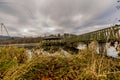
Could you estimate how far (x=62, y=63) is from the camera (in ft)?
9.53

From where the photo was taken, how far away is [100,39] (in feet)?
55.7

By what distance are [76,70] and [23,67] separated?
0.63 m

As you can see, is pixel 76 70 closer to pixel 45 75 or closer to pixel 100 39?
pixel 45 75

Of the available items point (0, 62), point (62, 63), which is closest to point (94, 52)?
point (62, 63)

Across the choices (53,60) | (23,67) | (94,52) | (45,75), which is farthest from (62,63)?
(94,52)

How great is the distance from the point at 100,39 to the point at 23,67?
47.9 feet

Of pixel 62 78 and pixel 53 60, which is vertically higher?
pixel 53 60

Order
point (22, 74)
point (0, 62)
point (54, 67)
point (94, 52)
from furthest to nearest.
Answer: point (0, 62)
point (94, 52)
point (54, 67)
point (22, 74)

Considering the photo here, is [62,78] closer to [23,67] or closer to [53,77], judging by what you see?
[53,77]

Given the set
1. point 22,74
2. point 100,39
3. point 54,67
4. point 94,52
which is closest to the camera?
point 22,74

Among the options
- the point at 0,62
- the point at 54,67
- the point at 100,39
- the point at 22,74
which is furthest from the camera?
the point at 100,39

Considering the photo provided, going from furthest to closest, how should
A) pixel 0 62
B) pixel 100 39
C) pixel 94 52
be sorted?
pixel 100 39 < pixel 0 62 < pixel 94 52

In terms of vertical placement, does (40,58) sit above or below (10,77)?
above

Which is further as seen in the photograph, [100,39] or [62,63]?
[100,39]
